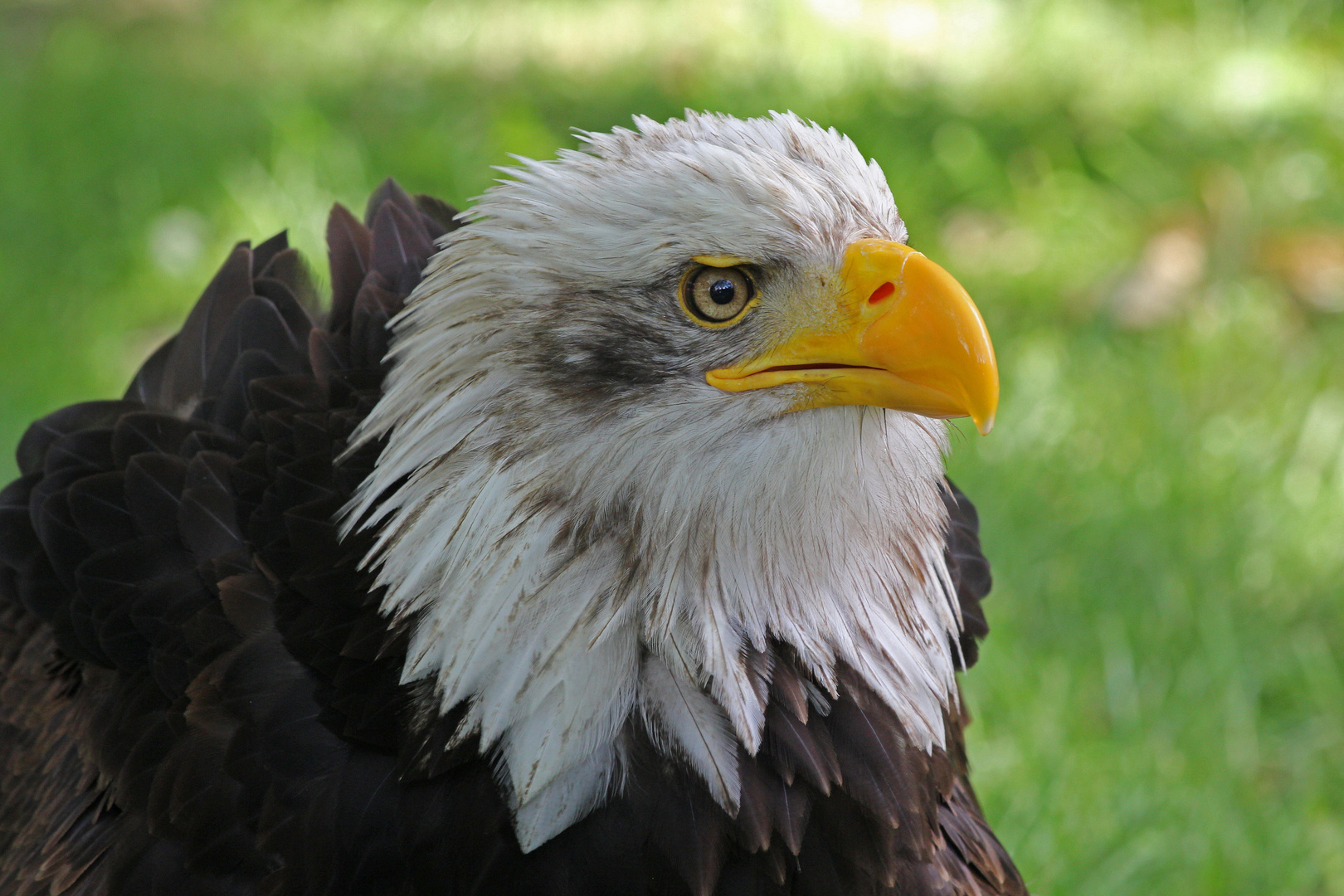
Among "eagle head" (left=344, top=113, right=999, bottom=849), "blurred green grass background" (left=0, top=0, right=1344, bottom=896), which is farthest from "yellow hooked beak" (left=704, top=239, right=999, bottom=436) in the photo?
"blurred green grass background" (left=0, top=0, right=1344, bottom=896)

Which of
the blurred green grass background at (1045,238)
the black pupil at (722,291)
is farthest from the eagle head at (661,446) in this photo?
the blurred green grass background at (1045,238)

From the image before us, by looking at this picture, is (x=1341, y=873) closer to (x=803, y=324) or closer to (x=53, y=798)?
(x=803, y=324)

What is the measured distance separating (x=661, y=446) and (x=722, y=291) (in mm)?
229

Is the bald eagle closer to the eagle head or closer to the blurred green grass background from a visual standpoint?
the eagle head

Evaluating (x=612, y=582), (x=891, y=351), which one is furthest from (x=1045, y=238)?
(x=612, y=582)

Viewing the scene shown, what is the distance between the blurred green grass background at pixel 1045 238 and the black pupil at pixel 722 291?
2051mm

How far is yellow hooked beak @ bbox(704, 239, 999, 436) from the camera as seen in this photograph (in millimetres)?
1841

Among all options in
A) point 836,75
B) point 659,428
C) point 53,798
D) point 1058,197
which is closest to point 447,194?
point 836,75

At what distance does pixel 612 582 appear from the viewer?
1.95m

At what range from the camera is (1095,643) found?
4.05 m

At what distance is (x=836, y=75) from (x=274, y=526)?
15.6 feet

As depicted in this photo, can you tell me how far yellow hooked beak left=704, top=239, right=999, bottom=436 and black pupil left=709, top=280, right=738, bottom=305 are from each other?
0.30ft

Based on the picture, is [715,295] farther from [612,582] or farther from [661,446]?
[612,582]

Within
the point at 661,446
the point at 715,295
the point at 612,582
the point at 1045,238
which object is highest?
the point at 715,295
